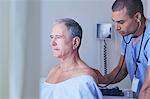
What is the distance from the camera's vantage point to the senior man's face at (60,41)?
5.35 ft

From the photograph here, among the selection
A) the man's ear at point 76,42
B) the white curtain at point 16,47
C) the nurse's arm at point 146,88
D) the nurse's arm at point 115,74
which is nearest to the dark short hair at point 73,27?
the man's ear at point 76,42

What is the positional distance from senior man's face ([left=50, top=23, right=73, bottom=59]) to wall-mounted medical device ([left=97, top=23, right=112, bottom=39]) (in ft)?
0.61

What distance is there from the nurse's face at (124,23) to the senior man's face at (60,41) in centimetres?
30

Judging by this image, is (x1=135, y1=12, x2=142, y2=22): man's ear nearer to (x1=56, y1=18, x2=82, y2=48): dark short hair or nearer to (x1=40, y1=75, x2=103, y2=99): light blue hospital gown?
(x1=56, y1=18, x2=82, y2=48): dark short hair

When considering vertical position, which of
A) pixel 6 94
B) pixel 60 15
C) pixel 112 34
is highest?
pixel 60 15

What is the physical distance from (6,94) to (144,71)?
83cm

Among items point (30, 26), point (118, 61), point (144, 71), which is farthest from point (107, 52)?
point (30, 26)

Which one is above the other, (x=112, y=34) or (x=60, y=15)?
(x=60, y=15)

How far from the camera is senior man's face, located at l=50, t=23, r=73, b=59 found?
1.63 m

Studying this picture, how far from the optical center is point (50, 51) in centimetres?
163

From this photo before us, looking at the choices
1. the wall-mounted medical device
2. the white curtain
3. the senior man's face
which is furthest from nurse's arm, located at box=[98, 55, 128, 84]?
the white curtain

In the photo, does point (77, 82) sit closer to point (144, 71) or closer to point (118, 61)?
point (118, 61)

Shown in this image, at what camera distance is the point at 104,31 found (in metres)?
1.61

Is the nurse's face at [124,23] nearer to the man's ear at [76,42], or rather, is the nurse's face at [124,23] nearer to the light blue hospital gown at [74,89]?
the man's ear at [76,42]
